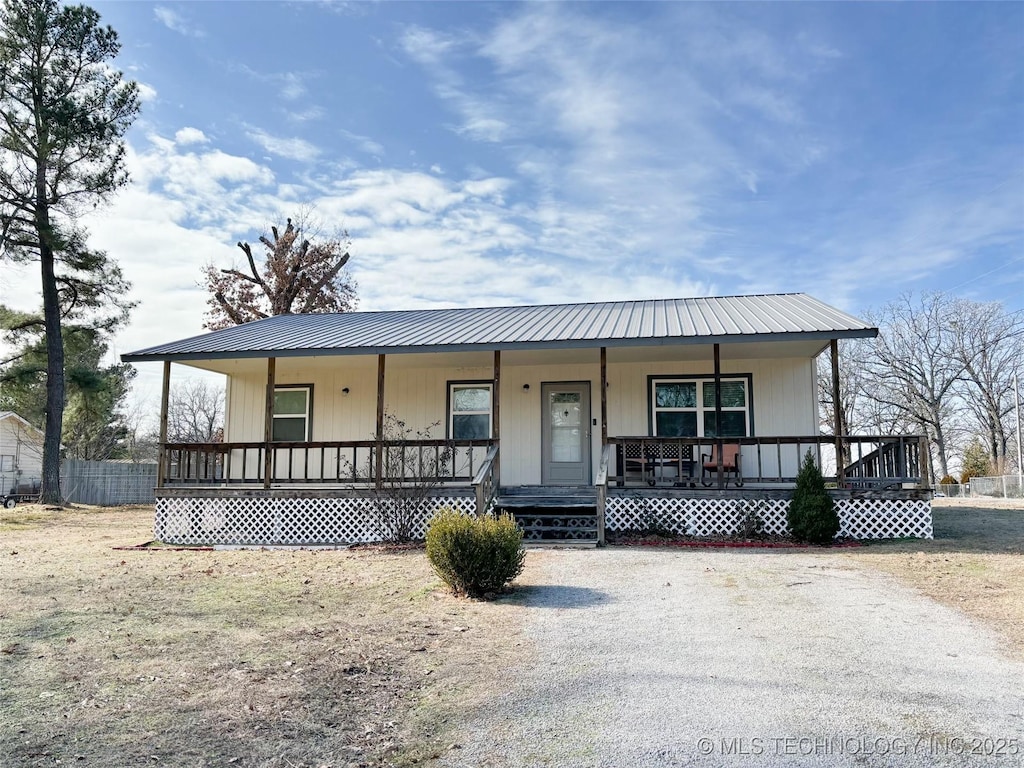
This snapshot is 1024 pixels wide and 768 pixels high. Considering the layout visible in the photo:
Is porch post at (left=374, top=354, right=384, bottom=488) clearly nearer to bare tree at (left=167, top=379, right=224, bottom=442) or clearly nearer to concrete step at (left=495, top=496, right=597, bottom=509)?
concrete step at (left=495, top=496, right=597, bottom=509)

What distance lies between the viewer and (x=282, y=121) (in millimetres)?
16609

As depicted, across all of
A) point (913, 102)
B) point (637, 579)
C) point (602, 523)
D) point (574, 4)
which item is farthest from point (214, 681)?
point (913, 102)

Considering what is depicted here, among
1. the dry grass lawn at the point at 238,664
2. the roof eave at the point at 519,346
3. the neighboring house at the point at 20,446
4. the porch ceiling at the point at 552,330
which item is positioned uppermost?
the porch ceiling at the point at 552,330

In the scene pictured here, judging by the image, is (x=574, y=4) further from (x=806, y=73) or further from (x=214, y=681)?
(x=214, y=681)

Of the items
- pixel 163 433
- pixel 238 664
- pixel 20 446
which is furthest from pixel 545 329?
pixel 20 446

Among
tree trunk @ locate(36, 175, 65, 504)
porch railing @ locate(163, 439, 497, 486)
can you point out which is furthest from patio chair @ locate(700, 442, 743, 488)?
tree trunk @ locate(36, 175, 65, 504)

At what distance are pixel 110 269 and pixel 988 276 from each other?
44726 millimetres

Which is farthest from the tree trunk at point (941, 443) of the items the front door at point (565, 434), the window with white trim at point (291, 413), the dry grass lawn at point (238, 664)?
the dry grass lawn at point (238, 664)

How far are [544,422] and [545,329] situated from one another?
2.12m

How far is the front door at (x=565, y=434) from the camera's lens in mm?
13828

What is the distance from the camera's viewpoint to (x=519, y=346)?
38.3 ft

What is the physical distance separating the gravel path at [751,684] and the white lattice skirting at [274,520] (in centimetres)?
510

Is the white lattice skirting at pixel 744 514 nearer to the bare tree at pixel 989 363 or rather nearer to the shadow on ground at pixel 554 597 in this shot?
Answer: the shadow on ground at pixel 554 597

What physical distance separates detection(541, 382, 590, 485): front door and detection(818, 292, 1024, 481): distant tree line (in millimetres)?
28656
